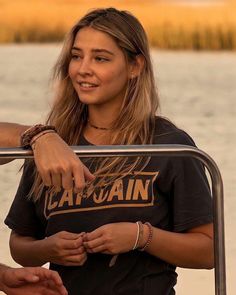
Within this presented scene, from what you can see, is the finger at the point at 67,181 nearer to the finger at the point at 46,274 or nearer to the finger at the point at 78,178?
the finger at the point at 78,178

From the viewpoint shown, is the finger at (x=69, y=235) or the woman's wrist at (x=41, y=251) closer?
the finger at (x=69, y=235)

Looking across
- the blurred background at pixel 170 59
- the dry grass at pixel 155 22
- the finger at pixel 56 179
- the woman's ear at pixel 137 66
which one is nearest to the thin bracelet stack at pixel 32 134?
the finger at pixel 56 179

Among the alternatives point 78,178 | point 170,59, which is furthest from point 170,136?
point 170,59

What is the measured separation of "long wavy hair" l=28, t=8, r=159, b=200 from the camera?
4195 millimetres

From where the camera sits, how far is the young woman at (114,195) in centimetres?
405

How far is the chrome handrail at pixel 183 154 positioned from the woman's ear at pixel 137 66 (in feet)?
1.72

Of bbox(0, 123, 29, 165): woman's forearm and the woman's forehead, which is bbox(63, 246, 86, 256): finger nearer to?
bbox(0, 123, 29, 165): woman's forearm

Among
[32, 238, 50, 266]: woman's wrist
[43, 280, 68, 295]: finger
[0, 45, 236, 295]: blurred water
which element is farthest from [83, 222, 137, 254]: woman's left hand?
[0, 45, 236, 295]: blurred water

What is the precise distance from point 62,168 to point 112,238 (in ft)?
1.47

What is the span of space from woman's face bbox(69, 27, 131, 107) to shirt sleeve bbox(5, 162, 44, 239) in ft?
0.96

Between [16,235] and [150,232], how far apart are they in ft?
1.76

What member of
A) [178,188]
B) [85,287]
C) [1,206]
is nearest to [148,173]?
[178,188]

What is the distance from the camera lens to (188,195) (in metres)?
4.11

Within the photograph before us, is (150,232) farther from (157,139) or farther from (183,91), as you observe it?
(183,91)
